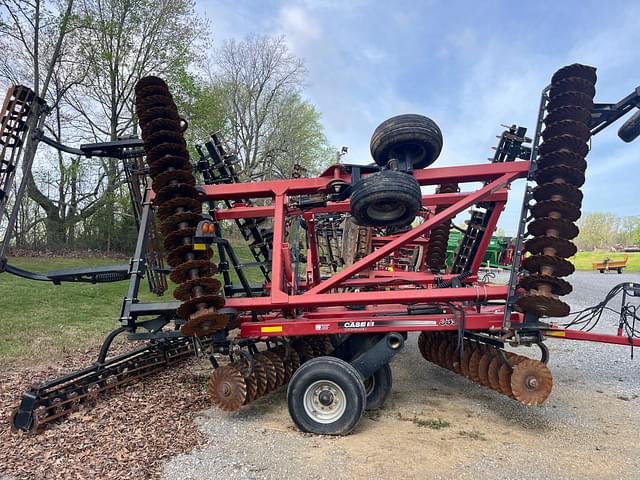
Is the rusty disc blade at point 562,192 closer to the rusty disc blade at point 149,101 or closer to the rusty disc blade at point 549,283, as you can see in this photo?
the rusty disc blade at point 549,283

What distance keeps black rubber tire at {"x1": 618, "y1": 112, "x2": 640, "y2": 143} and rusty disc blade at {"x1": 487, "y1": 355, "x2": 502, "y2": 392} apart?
2.62m

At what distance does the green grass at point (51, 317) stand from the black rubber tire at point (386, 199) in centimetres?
514

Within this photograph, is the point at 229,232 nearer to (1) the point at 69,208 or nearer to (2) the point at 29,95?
(1) the point at 69,208

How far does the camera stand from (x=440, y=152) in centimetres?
432

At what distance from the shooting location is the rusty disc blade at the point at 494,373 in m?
4.23

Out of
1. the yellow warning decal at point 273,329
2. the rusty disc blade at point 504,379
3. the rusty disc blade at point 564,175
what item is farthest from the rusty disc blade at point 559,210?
the yellow warning decal at point 273,329

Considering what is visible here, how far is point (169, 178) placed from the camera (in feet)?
13.5

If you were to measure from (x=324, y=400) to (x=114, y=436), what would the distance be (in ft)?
5.95

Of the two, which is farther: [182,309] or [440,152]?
[440,152]

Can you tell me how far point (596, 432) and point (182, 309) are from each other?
391cm

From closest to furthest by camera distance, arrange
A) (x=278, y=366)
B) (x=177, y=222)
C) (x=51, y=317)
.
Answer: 1. (x=177, y=222)
2. (x=278, y=366)
3. (x=51, y=317)

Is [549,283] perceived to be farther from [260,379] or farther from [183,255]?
[183,255]

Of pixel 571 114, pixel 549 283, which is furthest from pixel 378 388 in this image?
pixel 571 114

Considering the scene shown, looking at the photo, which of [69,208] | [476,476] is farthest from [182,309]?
[69,208]
